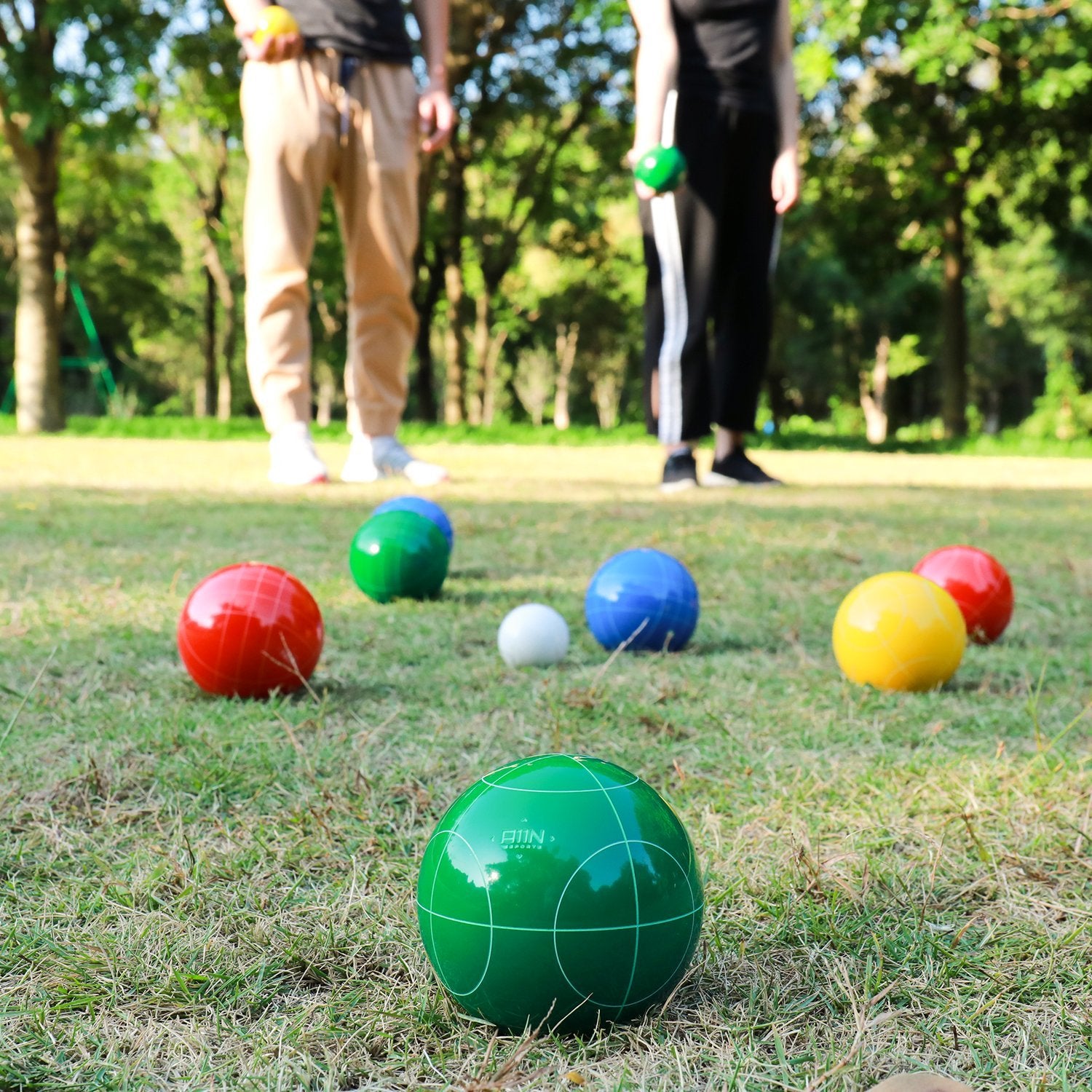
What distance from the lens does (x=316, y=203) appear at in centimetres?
531

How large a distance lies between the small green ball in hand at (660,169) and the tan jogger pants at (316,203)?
1112 millimetres

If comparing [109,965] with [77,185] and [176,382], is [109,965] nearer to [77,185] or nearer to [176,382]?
[77,185]

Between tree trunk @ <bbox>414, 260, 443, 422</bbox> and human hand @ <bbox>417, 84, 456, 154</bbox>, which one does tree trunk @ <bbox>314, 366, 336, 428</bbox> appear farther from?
human hand @ <bbox>417, 84, 456, 154</bbox>

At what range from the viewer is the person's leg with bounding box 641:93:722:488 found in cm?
543

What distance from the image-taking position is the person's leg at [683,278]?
17.8ft

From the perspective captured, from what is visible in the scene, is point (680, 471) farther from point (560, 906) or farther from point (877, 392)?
point (877, 392)

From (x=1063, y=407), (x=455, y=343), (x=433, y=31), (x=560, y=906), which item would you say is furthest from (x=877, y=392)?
(x=560, y=906)

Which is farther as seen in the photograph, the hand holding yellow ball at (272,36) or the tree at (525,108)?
the tree at (525,108)

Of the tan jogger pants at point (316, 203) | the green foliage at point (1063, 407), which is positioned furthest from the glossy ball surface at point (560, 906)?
the green foliage at point (1063, 407)

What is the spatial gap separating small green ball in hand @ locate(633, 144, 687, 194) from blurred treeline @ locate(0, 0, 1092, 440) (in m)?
9.80

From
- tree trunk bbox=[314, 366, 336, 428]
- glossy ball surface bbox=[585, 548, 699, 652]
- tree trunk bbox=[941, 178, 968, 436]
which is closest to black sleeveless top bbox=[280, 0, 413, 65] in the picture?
glossy ball surface bbox=[585, 548, 699, 652]

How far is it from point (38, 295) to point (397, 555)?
44.2 feet

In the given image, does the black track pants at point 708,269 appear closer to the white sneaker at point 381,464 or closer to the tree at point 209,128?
the white sneaker at point 381,464

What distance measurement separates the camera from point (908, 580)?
260cm
